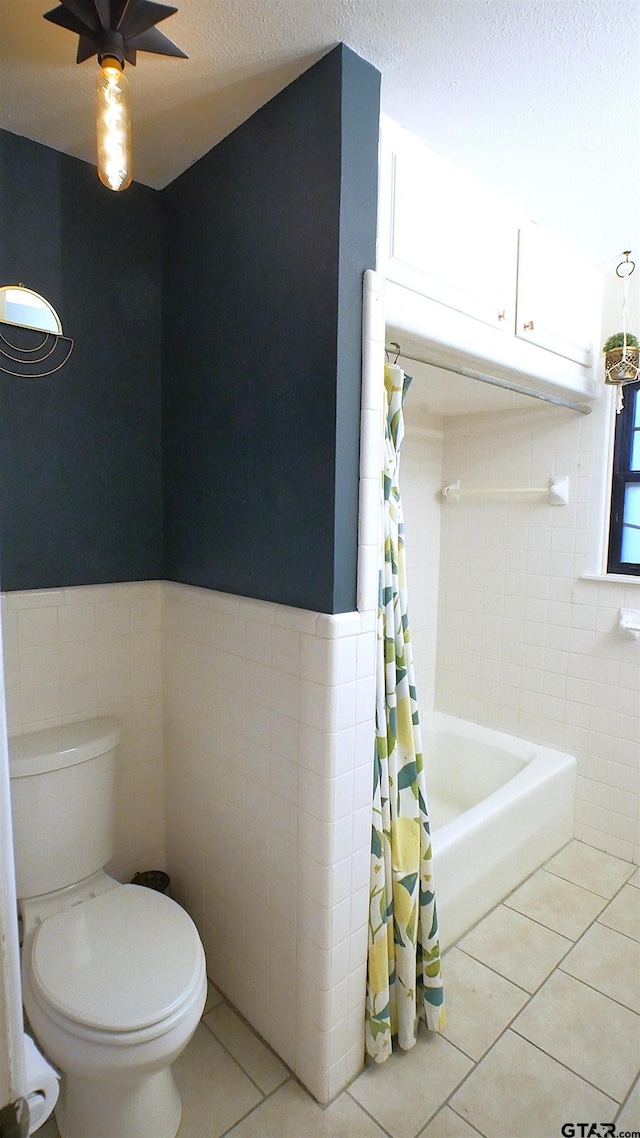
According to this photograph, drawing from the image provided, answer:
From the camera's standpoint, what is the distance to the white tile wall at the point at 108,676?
5.44ft

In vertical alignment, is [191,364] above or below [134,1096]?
above

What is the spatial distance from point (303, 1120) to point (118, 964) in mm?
595

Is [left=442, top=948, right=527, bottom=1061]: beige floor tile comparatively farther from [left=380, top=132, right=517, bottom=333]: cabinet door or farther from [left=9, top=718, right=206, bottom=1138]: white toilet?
[left=380, top=132, right=517, bottom=333]: cabinet door

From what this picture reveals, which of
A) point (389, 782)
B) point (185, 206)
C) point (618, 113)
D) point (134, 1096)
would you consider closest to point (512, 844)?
point (389, 782)

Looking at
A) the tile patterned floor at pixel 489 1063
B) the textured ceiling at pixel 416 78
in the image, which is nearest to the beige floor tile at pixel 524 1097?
the tile patterned floor at pixel 489 1063

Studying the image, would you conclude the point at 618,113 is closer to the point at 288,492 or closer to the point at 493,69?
the point at 493,69

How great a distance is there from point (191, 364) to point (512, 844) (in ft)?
6.70

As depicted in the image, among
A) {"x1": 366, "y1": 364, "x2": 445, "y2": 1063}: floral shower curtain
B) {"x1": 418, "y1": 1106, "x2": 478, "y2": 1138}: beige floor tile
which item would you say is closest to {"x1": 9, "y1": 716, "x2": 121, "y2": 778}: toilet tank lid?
{"x1": 366, "y1": 364, "x2": 445, "y2": 1063}: floral shower curtain

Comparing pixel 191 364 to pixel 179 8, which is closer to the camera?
pixel 179 8

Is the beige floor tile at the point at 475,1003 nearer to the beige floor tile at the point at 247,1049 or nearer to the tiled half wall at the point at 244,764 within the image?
the tiled half wall at the point at 244,764

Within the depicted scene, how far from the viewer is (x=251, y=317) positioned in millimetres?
1518

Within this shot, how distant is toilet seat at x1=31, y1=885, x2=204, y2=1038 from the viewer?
1.20 meters

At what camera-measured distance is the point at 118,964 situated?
1319 mm

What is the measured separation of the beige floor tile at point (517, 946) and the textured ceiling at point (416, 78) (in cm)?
245
